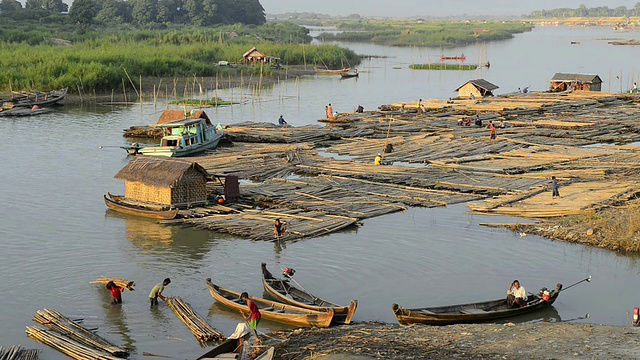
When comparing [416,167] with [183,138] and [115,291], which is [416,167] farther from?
[115,291]

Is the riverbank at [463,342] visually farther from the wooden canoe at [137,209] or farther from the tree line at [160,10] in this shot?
the tree line at [160,10]

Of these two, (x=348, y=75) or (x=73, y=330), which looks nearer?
(x=73, y=330)

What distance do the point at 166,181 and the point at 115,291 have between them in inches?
262

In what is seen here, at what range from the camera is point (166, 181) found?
82.1 ft

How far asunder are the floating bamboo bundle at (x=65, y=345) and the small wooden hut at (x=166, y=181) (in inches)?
334

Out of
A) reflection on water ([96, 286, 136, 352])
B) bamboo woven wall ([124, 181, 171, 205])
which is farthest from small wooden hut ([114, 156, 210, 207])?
reflection on water ([96, 286, 136, 352])

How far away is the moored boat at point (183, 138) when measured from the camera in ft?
109

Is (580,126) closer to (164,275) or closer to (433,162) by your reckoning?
(433,162)

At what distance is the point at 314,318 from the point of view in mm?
16859

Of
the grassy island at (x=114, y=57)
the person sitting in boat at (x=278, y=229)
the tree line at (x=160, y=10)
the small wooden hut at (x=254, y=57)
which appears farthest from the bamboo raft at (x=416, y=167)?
the tree line at (x=160, y=10)

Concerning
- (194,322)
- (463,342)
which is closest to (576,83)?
(194,322)

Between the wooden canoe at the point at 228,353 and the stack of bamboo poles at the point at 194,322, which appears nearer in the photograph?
the wooden canoe at the point at 228,353

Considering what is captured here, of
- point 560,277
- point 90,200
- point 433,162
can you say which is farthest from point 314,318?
point 433,162

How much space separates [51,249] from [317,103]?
33721 millimetres
